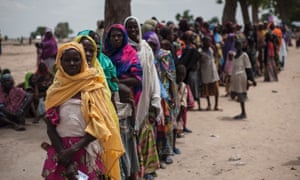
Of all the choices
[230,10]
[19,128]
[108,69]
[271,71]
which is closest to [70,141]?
[108,69]

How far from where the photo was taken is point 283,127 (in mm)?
7555

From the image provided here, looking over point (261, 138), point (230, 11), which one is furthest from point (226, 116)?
point (230, 11)

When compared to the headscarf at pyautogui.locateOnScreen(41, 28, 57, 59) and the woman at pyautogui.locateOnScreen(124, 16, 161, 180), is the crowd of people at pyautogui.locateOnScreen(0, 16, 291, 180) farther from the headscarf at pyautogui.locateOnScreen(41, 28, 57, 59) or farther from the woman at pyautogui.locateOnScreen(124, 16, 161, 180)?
the headscarf at pyautogui.locateOnScreen(41, 28, 57, 59)

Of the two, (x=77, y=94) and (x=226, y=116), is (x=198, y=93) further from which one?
(x=77, y=94)

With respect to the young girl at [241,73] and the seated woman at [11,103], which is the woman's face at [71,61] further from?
the young girl at [241,73]

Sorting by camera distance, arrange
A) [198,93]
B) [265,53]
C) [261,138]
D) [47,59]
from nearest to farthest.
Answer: [261,138] < [198,93] < [47,59] < [265,53]

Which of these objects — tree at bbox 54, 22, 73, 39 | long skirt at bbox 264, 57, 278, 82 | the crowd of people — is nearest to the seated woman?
the crowd of people

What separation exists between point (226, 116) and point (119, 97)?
16.8 ft

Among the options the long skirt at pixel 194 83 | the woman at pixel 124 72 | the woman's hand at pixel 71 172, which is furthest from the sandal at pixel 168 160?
the long skirt at pixel 194 83

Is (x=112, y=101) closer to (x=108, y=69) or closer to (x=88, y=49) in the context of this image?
(x=108, y=69)

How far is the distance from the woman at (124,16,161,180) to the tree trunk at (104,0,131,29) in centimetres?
310

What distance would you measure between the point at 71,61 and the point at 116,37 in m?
1.22

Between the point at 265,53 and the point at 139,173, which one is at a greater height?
the point at 265,53

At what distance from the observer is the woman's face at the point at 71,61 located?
2785 mm
